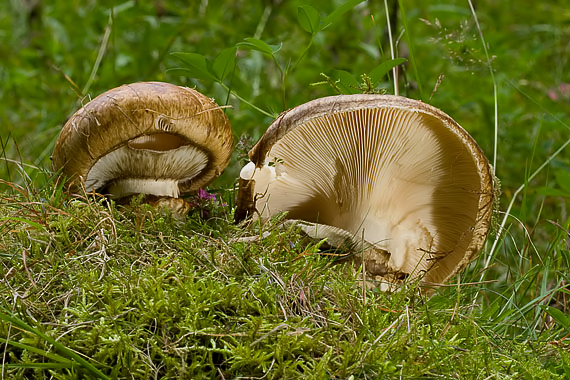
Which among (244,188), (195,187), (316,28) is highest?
(316,28)

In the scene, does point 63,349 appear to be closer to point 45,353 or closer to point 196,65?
point 45,353

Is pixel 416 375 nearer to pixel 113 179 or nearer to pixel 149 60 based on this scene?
pixel 113 179

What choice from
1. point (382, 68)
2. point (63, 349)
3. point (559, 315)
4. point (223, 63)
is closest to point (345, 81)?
point (382, 68)

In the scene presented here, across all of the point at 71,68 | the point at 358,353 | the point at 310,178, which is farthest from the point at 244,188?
the point at 71,68

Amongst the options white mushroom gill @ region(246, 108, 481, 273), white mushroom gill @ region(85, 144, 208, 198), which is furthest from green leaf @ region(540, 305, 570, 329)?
white mushroom gill @ region(85, 144, 208, 198)

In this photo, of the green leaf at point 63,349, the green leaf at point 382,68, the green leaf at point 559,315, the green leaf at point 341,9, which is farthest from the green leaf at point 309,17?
the green leaf at point 63,349

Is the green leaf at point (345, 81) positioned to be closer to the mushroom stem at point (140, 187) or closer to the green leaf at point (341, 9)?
the green leaf at point (341, 9)
